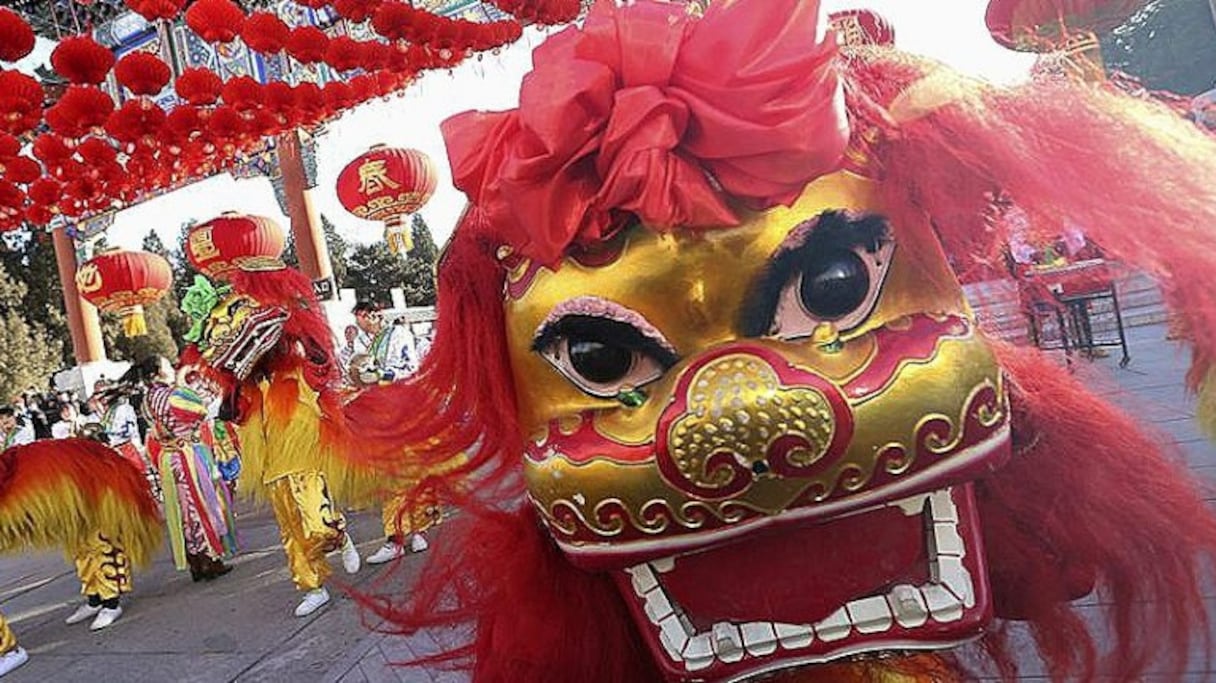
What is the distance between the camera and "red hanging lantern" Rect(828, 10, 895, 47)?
1.23 m

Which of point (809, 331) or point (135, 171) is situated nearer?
point (809, 331)

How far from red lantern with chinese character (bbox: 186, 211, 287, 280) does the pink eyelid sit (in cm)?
395

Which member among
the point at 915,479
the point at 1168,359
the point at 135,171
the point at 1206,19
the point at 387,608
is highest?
the point at 1206,19

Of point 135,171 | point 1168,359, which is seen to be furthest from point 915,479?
point 1168,359

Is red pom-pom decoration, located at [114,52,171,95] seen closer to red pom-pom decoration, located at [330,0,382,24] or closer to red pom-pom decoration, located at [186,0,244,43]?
red pom-pom decoration, located at [186,0,244,43]

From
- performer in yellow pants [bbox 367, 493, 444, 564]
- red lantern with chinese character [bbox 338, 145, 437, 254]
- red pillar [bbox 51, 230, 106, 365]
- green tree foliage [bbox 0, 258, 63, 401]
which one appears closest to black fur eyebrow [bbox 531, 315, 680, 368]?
performer in yellow pants [bbox 367, 493, 444, 564]

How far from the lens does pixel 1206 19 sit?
642 inches

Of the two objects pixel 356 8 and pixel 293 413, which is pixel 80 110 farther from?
pixel 293 413

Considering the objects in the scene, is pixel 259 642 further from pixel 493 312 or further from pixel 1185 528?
pixel 1185 528

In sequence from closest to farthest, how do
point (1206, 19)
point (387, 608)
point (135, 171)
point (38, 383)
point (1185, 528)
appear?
point (1185, 528) < point (387, 608) < point (135, 171) < point (1206, 19) < point (38, 383)

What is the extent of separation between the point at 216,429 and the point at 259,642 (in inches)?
114

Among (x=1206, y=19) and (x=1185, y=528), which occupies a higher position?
(x=1206, y=19)

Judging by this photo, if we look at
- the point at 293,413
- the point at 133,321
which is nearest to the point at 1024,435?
the point at 293,413

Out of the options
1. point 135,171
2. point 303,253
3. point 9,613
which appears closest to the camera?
point 135,171
